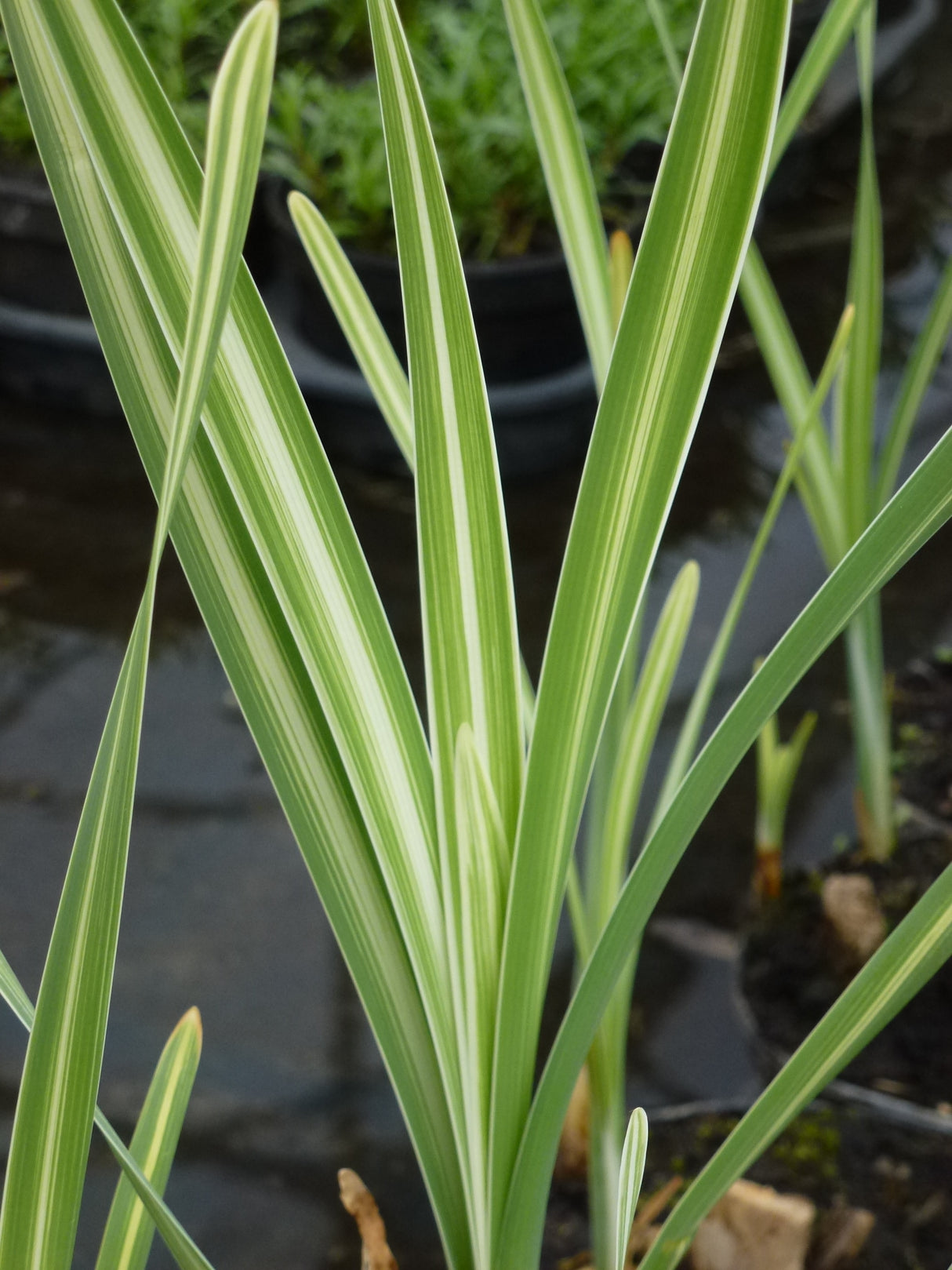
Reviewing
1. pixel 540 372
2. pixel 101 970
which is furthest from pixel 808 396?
pixel 540 372

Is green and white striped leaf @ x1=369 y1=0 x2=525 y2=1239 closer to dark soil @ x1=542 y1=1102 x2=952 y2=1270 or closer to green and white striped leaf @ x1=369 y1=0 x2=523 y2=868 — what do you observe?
green and white striped leaf @ x1=369 y1=0 x2=523 y2=868

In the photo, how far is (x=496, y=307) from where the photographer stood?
145 centimetres

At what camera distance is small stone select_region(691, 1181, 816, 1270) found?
0.62m

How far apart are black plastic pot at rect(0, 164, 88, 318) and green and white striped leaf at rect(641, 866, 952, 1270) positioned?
1.42m

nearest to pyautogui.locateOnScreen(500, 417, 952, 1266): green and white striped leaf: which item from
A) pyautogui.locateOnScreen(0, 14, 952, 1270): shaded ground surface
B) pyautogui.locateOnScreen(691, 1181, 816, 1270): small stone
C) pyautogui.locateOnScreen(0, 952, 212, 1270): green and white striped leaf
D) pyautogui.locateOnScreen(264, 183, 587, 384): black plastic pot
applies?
pyautogui.locateOnScreen(0, 952, 212, 1270): green and white striped leaf

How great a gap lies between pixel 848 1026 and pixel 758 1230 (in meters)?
0.30

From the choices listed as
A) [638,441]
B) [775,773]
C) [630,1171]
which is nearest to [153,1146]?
[630,1171]

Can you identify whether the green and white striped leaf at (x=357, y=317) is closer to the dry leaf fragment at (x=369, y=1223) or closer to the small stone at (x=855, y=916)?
the dry leaf fragment at (x=369, y=1223)

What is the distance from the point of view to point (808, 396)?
771mm

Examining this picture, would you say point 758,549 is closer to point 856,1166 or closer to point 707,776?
point 707,776

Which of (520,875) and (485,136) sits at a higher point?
(485,136)

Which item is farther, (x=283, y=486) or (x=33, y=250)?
(x=33, y=250)

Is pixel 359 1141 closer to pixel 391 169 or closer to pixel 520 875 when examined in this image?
pixel 520 875

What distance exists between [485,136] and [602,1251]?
1.30 m
